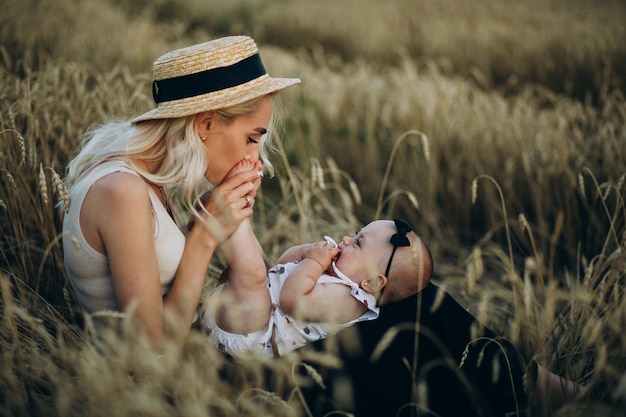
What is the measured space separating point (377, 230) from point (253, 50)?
0.89 m

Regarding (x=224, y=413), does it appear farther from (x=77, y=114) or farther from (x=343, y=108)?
Answer: (x=343, y=108)

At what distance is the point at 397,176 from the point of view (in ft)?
14.5

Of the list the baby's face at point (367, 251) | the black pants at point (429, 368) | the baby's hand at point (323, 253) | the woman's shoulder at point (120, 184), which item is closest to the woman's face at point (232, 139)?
the woman's shoulder at point (120, 184)

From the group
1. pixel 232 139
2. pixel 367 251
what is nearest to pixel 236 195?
pixel 232 139

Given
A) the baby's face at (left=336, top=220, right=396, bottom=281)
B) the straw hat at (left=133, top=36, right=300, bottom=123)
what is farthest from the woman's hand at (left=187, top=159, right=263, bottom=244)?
the baby's face at (left=336, top=220, right=396, bottom=281)

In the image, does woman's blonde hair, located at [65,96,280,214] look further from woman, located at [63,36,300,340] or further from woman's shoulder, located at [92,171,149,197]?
woman's shoulder, located at [92,171,149,197]

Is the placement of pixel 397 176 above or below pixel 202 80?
below

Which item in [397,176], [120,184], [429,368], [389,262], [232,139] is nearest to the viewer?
[120,184]

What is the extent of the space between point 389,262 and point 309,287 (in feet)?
1.12

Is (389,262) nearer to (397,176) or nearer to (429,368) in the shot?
(429,368)

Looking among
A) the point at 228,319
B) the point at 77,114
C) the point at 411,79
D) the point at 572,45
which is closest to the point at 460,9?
the point at 572,45

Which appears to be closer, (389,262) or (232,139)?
(232,139)

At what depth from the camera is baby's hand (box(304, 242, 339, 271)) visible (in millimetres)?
2266

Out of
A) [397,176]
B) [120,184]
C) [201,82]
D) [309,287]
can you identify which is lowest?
[397,176]
